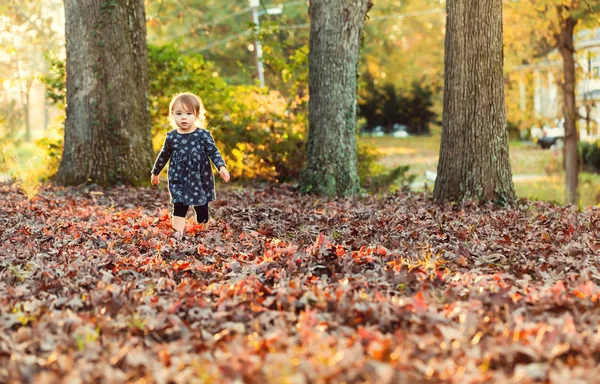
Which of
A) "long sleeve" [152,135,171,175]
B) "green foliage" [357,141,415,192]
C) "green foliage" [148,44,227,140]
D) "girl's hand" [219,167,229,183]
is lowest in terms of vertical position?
"green foliage" [357,141,415,192]

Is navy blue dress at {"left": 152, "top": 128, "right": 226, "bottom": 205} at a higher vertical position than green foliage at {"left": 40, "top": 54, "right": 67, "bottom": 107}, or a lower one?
lower

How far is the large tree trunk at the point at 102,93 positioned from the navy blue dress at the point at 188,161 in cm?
437

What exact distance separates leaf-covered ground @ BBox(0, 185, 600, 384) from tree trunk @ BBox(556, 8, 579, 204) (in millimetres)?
12817

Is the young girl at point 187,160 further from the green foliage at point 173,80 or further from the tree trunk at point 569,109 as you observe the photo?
the tree trunk at point 569,109

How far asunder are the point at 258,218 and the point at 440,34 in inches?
1767

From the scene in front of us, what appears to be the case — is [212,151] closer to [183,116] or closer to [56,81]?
[183,116]

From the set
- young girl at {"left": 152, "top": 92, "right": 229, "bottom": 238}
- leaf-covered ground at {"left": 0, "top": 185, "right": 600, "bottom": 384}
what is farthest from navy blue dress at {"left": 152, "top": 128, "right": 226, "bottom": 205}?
leaf-covered ground at {"left": 0, "top": 185, "right": 600, "bottom": 384}

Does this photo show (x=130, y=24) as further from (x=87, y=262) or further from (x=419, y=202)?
(x=87, y=262)

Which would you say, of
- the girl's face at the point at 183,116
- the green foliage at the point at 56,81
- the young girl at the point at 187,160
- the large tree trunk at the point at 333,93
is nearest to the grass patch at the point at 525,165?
the large tree trunk at the point at 333,93

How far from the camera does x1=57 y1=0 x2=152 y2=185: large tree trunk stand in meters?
11.9

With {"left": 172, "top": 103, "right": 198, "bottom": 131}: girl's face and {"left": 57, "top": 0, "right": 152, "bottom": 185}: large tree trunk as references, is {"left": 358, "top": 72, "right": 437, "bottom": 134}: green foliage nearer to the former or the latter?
{"left": 57, "top": 0, "right": 152, "bottom": 185}: large tree trunk

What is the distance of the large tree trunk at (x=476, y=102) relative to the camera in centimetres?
987

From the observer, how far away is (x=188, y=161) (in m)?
7.79

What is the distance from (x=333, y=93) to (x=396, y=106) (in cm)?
4458
